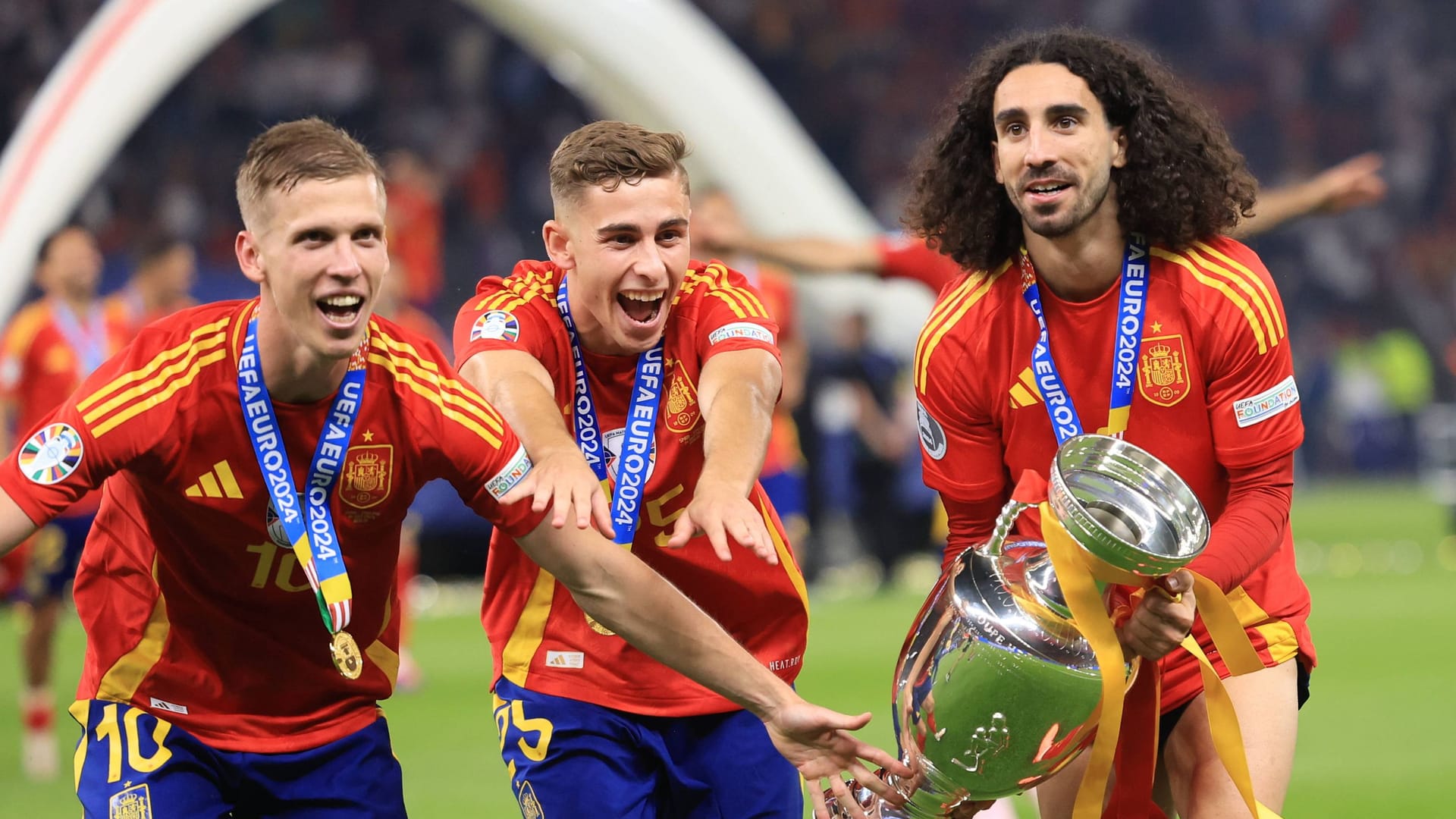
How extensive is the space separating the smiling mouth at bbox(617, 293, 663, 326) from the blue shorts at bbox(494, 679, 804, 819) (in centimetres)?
92

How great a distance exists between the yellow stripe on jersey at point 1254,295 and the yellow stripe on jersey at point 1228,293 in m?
0.01

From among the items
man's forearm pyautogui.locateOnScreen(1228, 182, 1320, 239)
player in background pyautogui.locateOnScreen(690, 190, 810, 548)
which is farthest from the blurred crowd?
man's forearm pyautogui.locateOnScreen(1228, 182, 1320, 239)

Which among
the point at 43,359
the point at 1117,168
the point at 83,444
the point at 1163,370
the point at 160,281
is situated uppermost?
the point at 160,281

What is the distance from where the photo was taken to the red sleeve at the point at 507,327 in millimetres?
4324

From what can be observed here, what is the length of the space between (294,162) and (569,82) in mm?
11885

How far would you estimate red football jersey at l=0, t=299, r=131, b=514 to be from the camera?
968cm

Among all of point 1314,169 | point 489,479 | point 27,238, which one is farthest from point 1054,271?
point 1314,169

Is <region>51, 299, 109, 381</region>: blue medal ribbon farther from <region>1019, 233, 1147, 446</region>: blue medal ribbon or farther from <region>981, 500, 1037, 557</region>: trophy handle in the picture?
<region>981, 500, 1037, 557</region>: trophy handle

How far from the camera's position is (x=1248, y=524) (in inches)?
162

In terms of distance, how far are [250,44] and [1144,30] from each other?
13.9 meters

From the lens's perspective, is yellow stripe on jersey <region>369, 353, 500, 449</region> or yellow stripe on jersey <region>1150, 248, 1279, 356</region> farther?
yellow stripe on jersey <region>1150, 248, 1279, 356</region>

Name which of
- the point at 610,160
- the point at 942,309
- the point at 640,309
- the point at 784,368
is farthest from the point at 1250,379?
the point at 784,368

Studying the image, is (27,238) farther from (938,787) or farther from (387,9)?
(387,9)

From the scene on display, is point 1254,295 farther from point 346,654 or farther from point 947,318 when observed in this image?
point 346,654
